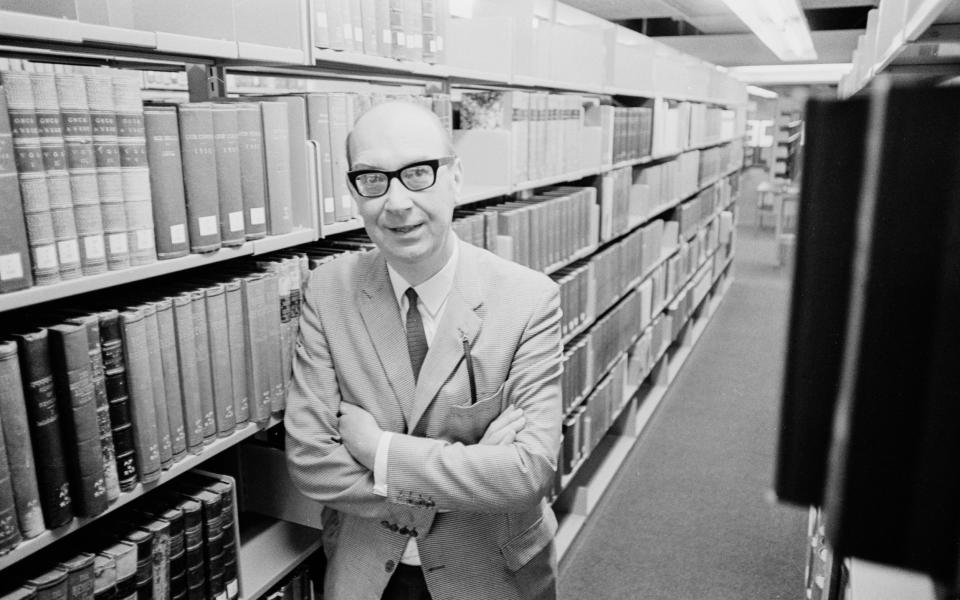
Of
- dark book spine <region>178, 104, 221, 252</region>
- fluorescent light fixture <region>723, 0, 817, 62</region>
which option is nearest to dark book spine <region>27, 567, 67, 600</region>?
dark book spine <region>178, 104, 221, 252</region>

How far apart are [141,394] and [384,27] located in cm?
102

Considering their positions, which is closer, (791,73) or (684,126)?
(684,126)

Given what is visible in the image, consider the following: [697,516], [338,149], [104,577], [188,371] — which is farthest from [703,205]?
[104,577]

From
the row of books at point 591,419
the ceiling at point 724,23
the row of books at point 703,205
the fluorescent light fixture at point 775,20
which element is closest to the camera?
the row of books at point 591,419

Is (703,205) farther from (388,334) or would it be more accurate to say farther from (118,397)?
(118,397)

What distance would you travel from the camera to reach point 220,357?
1.35 m

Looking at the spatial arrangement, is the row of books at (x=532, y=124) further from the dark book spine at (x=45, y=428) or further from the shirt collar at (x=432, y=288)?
the dark book spine at (x=45, y=428)

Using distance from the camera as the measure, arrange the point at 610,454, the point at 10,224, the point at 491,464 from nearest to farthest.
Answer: the point at 10,224 < the point at 491,464 < the point at 610,454

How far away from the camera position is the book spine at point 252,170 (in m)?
1.34

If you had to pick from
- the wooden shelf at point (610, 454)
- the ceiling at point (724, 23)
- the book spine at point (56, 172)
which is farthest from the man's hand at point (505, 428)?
the ceiling at point (724, 23)

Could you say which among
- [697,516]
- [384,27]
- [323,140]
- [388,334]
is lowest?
[697,516]

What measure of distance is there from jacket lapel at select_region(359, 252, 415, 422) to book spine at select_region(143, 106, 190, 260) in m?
0.36

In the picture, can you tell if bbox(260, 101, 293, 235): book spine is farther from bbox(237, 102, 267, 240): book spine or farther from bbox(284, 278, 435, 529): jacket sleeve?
bbox(284, 278, 435, 529): jacket sleeve

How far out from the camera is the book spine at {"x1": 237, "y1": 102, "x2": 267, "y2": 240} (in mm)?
1343
